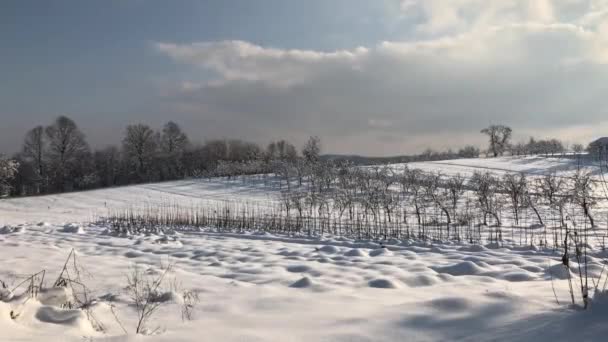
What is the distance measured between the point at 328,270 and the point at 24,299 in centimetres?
433

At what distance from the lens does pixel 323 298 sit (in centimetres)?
402

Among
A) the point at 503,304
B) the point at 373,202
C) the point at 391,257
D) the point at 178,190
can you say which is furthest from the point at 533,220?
the point at 178,190

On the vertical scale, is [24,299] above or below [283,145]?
below

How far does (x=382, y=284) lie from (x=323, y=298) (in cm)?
131

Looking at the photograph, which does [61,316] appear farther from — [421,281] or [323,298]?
[421,281]

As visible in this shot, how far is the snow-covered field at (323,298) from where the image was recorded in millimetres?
2674

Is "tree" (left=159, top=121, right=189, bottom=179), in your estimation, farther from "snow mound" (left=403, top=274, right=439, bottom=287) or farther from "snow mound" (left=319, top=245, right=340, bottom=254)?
"snow mound" (left=403, top=274, right=439, bottom=287)

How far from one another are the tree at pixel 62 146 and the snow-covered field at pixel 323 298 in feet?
174

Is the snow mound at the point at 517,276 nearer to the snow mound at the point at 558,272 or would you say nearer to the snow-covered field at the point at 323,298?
the snow-covered field at the point at 323,298

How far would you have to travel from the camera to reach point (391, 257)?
7980mm

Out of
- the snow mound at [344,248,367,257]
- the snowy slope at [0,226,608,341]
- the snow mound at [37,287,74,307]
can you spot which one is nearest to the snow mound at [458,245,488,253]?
the snowy slope at [0,226,608,341]

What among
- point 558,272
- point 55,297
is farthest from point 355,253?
point 55,297

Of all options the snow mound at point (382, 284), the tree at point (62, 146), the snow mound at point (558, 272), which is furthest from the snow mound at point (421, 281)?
the tree at point (62, 146)

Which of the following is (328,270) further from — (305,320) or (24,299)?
(24,299)
